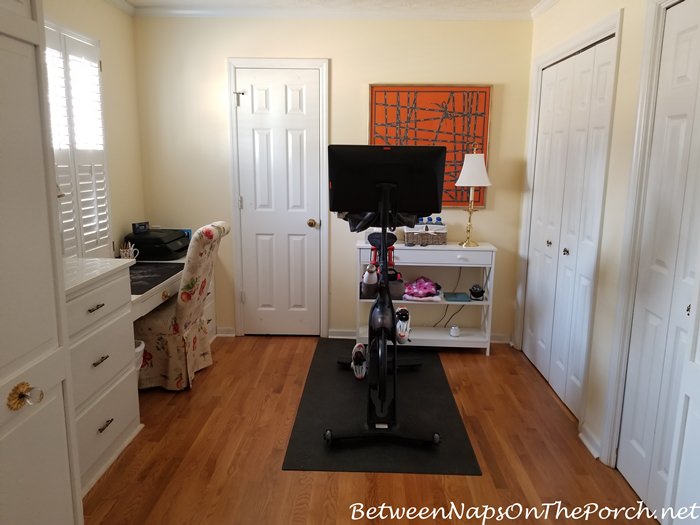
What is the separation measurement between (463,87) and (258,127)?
1.58 m

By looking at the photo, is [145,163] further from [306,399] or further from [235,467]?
[235,467]

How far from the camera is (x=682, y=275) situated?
1.96m

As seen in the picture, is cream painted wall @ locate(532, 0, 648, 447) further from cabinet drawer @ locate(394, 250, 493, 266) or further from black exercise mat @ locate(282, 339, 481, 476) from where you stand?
cabinet drawer @ locate(394, 250, 493, 266)

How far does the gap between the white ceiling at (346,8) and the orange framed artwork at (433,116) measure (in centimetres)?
51

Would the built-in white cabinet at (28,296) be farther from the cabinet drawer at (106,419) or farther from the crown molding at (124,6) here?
the crown molding at (124,6)

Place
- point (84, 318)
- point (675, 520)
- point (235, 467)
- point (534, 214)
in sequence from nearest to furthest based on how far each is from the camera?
point (675, 520), point (84, 318), point (235, 467), point (534, 214)

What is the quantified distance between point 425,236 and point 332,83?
1.36m

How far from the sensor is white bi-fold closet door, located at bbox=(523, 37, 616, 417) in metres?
2.68

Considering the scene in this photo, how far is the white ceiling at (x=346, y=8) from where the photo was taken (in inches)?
140

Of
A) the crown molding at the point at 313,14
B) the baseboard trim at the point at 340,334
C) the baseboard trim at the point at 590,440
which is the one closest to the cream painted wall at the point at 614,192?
the baseboard trim at the point at 590,440

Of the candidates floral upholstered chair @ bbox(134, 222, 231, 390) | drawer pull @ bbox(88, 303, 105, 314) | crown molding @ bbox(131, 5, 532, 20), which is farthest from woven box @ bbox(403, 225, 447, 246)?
drawer pull @ bbox(88, 303, 105, 314)

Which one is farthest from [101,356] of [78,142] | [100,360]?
[78,142]

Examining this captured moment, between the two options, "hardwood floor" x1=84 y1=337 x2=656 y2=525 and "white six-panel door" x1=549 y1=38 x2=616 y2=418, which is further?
"white six-panel door" x1=549 y1=38 x2=616 y2=418

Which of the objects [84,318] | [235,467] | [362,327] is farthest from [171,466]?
[362,327]
